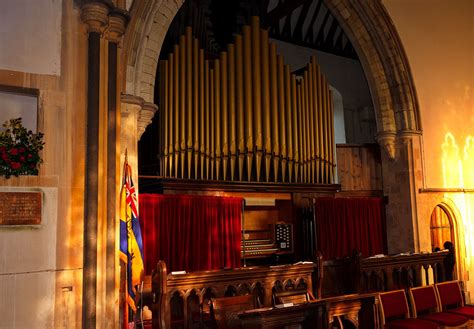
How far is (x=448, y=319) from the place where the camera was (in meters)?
5.63

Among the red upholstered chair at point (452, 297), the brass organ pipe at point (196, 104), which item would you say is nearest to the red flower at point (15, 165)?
the brass organ pipe at point (196, 104)

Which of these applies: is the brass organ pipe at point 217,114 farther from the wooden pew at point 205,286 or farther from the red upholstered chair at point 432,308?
the red upholstered chair at point 432,308

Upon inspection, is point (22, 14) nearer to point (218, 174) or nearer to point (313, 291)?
point (218, 174)

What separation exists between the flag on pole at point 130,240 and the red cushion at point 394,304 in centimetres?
269

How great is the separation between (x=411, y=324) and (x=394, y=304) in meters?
0.30

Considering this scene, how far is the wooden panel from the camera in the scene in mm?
9188

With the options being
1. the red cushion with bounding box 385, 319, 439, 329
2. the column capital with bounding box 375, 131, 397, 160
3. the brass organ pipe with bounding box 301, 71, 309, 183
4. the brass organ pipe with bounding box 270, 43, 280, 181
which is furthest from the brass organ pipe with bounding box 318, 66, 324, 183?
the red cushion with bounding box 385, 319, 439, 329

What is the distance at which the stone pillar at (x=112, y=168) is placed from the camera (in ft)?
14.5

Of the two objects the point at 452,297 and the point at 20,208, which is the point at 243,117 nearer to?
the point at 452,297

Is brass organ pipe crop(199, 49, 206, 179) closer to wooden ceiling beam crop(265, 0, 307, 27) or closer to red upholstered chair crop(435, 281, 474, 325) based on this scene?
red upholstered chair crop(435, 281, 474, 325)

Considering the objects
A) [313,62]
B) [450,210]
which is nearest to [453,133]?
[450,210]

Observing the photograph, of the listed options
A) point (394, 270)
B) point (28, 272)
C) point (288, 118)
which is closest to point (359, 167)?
point (288, 118)

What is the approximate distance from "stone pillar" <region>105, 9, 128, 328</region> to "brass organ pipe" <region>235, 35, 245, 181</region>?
3045 millimetres

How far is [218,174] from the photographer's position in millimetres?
7418
